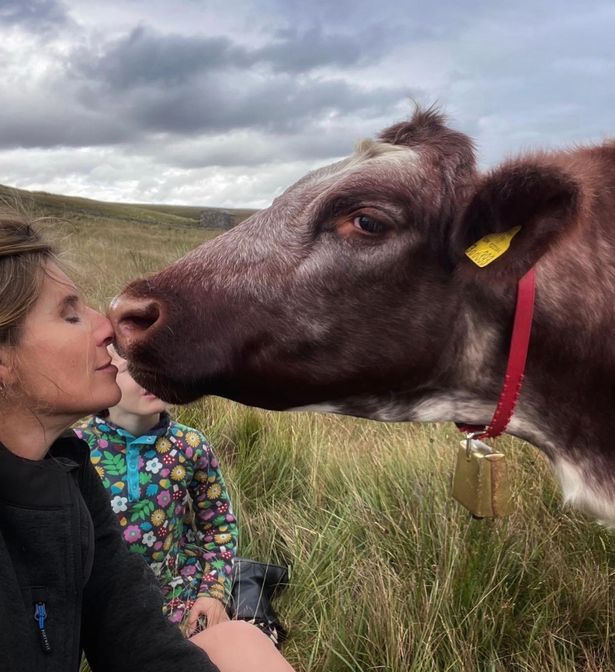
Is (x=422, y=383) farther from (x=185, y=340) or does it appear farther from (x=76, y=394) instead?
(x=76, y=394)

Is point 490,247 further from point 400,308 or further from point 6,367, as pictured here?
point 6,367

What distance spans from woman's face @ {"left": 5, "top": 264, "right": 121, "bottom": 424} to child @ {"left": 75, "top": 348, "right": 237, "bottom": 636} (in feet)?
2.45

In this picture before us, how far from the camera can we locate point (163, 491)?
3012mm

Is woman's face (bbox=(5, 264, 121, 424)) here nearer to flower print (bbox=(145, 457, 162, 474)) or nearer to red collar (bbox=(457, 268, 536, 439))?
flower print (bbox=(145, 457, 162, 474))

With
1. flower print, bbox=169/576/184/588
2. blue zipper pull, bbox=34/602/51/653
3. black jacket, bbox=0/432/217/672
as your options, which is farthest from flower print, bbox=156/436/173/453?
blue zipper pull, bbox=34/602/51/653

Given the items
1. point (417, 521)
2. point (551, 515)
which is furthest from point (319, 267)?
point (551, 515)

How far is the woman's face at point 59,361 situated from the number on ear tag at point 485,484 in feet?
4.27

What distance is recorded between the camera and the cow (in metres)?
2.22

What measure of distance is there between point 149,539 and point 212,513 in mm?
341

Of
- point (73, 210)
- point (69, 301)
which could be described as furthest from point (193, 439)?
point (73, 210)

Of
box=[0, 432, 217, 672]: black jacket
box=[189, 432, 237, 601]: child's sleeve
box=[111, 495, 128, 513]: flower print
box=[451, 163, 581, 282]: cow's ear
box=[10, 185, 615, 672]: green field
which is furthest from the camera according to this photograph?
box=[189, 432, 237, 601]: child's sleeve

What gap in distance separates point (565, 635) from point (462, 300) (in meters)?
1.49

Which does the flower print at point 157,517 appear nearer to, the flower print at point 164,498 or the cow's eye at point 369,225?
the flower print at point 164,498

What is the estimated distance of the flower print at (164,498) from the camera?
3002 mm
